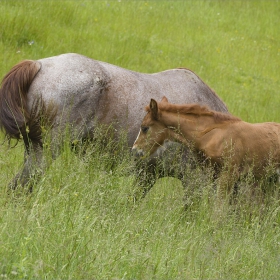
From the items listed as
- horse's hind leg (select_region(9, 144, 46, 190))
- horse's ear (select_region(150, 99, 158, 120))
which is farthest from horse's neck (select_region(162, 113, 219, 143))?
horse's hind leg (select_region(9, 144, 46, 190))

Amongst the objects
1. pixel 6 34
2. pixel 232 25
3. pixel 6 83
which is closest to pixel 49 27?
pixel 6 34

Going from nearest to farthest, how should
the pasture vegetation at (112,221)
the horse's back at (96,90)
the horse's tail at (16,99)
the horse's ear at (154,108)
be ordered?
1. the pasture vegetation at (112,221)
2. the horse's tail at (16,99)
3. the horse's back at (96,90)
4. the horse's ear at (154,108)

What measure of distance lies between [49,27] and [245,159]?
21.5 feet

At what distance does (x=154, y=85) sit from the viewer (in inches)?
279

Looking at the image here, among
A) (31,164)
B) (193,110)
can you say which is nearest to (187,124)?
(193,110)

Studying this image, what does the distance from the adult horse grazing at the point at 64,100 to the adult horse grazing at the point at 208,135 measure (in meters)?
0.33

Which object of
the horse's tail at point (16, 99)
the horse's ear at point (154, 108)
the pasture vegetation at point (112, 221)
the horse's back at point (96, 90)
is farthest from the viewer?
the horse's ear at point (154, 108)

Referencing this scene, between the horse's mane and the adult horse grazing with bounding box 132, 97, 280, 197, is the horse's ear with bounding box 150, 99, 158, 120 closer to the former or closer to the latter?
the adult horse grazing with bounding box 132, 97, 280, 197

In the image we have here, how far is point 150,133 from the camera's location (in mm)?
6578

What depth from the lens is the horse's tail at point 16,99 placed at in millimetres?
6059

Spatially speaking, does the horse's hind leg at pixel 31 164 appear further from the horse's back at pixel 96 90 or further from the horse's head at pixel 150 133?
the horse's head at pixel 150 133

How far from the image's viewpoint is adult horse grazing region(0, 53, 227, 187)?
6121 mm

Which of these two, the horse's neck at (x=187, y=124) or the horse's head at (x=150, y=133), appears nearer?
the horse's head at (x=150, y=133)

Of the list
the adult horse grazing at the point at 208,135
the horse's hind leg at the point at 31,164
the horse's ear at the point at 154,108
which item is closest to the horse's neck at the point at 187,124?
the adult horse grazing at the point at 208,135
